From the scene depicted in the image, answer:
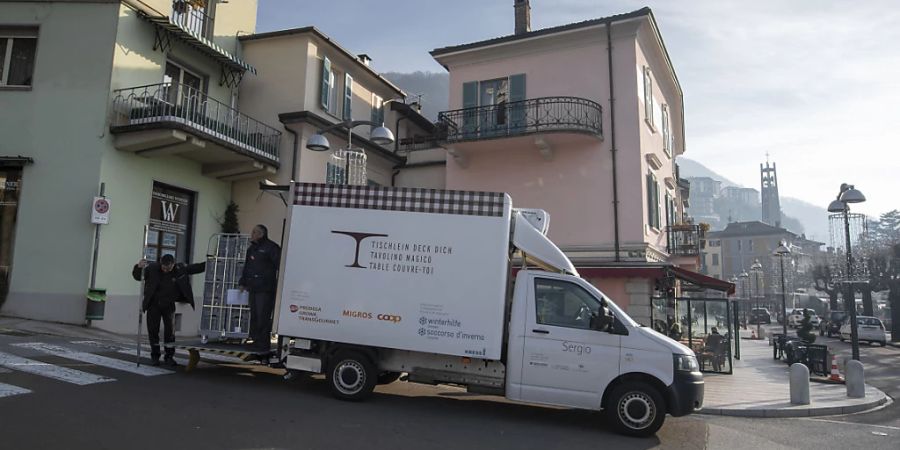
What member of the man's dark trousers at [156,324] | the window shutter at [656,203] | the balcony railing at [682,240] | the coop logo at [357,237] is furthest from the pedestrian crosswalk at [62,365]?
the balcony railing at [682,240]

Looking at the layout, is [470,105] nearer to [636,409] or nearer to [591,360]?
[591,360]

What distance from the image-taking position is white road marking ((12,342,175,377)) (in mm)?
8453

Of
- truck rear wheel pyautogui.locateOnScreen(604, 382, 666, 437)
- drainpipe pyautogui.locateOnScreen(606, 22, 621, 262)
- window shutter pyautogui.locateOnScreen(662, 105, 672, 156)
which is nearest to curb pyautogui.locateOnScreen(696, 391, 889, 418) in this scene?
truck rear wheel pyautogui.locateOnScreen(604, 382, 666, 437)

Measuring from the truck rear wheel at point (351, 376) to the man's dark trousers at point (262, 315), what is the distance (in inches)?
48.7

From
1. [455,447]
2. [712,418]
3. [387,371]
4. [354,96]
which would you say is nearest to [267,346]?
[387,371]

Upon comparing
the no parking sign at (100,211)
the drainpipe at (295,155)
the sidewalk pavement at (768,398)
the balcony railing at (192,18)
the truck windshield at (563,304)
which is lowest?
the sidewalk pavement at (768,398)

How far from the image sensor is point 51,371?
7.81 meters

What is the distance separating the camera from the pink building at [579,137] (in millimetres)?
16984

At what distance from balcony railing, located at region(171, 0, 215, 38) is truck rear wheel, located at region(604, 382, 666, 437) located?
48.7 feet

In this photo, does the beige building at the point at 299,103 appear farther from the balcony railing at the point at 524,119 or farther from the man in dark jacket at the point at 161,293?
the man in dark jacket at the point at 161,293

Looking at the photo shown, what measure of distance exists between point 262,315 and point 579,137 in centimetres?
1206

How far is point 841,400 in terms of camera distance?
433 inches

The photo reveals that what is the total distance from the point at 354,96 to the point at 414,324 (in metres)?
15.2

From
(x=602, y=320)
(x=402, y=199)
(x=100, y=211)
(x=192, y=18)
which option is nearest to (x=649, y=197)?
(x=602, y=320)
